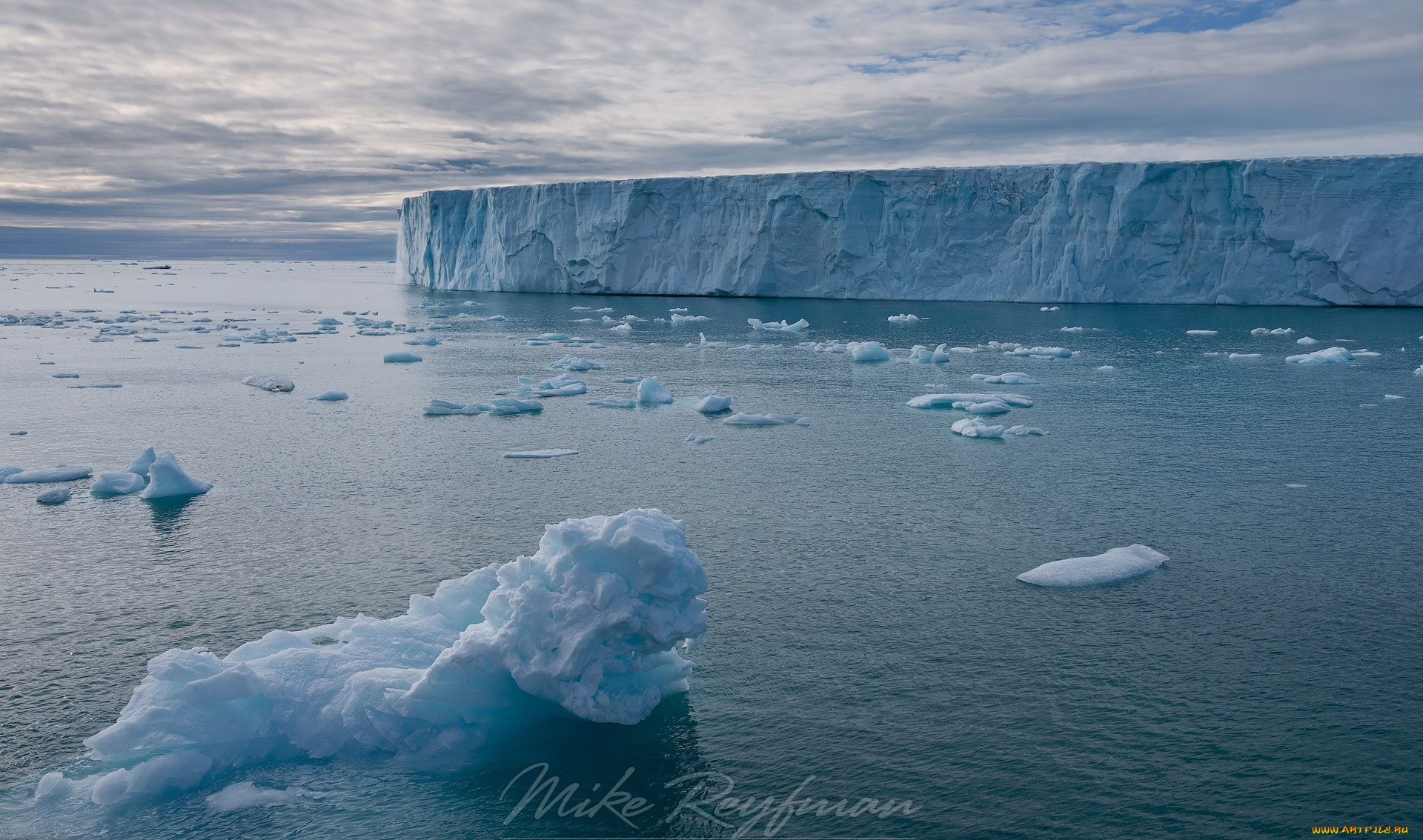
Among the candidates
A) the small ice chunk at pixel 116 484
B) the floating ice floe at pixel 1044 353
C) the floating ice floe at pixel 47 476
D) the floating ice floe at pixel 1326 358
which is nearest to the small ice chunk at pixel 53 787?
the small ice chunk at pixel 116 484

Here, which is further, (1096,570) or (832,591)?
(1096,570)

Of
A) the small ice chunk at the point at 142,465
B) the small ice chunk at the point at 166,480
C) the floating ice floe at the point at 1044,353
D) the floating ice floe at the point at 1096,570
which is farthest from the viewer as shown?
the floating ice floe at the point at 1044,353

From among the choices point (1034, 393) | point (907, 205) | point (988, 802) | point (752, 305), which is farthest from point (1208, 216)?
point (988, 802)

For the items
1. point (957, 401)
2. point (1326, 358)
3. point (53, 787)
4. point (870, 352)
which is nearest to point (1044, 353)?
point (870, 352)

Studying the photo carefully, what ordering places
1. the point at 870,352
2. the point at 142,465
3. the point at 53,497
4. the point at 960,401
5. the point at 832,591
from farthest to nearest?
the point at 870,352 → the point at 960,401 → the point at 142,465 → the point at 53,497 → the point at 832,591

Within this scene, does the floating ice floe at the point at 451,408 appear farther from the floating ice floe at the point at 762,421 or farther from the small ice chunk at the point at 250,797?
the small ice chunk at the point at 250,797

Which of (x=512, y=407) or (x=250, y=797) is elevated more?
(x=512, y=407)

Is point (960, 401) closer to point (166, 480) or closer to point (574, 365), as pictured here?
point (574, 365)
